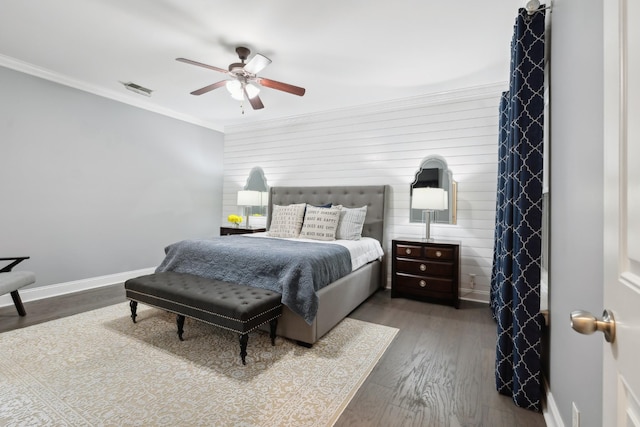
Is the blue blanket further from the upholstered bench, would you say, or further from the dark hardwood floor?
the dark hardwood floor

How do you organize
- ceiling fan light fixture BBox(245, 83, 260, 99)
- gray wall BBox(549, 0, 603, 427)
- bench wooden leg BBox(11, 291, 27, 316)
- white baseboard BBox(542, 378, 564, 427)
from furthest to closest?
ceiling fan light fixture BBox(245, 83, 260, 99), bench wooden leg BBox(11, 291, 27, 316), white baseboard BBox(542, 378, 564, 427), gray wall BBox(549, 0, 603, 427)

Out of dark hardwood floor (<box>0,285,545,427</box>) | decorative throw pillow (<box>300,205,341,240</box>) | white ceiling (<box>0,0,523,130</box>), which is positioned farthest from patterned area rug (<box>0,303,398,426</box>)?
white ceiling (<box>0,0,523,130</box>)

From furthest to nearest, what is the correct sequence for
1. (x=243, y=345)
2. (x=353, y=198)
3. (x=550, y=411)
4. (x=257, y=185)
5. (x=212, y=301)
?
(x=257, y=185), (x=353, y=198), (x=212, y=301), (x=243, y=345), (x=550, y=411)

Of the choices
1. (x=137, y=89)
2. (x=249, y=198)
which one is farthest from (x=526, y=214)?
(x=137, y=89)

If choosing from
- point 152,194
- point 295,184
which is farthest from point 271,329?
point 152,194

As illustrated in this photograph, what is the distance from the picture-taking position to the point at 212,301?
7.39ft

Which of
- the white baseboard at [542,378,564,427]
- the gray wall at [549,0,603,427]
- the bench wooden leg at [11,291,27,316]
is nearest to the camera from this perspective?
the gray wall at [549,0,603,427]

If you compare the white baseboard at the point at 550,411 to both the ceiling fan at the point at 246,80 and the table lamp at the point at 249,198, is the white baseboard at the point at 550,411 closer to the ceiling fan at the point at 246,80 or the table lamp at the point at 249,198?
the ceiling fan at the point at 246,80

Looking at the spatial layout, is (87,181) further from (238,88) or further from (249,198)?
(238,88)

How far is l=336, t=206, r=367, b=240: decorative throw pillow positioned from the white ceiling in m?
1.60

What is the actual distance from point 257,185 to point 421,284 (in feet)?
11.1

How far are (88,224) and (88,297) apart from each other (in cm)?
96

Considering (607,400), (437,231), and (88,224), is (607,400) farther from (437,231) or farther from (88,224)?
(88,224)

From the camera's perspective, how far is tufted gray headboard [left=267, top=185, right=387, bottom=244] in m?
4.21
